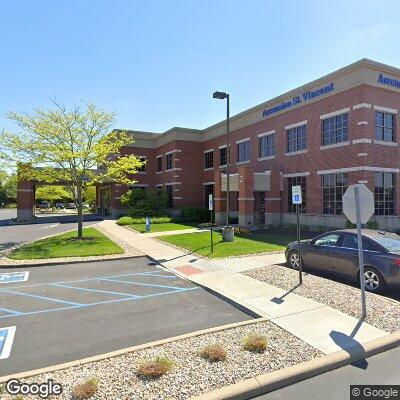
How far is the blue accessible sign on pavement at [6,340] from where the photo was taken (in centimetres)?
557

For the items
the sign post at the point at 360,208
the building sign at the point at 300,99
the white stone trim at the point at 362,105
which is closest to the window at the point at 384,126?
the white stone trim at the point at 362,105

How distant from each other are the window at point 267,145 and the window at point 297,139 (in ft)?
6.13

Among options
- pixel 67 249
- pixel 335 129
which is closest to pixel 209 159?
pixel 335 129

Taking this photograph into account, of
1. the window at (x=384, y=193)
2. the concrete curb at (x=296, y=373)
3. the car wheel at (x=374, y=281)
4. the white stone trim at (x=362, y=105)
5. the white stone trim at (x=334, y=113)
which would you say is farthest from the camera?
the white stone trim at (x=334, y=113)

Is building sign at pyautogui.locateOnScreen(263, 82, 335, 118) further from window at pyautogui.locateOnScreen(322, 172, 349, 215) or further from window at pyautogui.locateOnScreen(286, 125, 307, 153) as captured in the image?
window at pyautogui.locateOnScreen(322, 172, 349, 215)

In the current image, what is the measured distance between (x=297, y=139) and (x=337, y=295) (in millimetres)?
18630

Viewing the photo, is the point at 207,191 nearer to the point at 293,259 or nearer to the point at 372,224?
the point at 372,224

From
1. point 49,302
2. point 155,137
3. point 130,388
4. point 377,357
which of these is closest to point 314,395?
point 377,357

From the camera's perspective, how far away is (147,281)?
34.7 feet

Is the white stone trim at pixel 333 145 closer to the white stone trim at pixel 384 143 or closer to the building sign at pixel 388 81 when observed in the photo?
the white stone trim at pixel 384 143

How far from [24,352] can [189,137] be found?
34105 millimetres

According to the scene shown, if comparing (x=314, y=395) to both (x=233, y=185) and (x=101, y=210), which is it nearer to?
(x=233, y=185)

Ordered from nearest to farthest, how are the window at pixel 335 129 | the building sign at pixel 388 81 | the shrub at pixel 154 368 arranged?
the shrub at pixel 154 368
the building sign at pixel 388 81
the window at pixel 335 129

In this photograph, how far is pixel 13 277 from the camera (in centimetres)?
1109
